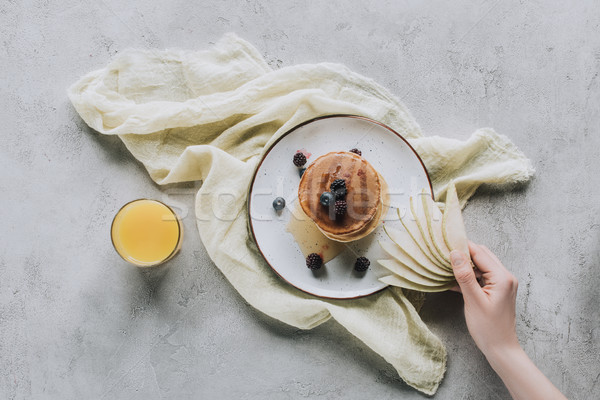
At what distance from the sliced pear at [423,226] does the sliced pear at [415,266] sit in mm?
47

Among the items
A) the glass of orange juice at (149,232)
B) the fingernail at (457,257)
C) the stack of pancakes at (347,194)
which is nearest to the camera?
the fingernail at (457,257)

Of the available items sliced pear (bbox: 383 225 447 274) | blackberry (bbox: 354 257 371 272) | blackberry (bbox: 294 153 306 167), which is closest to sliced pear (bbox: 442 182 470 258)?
sliced pear (bbox: 383 225 447 274)

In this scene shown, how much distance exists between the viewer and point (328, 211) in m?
2.30

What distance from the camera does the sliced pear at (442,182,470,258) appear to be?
2.26 metres

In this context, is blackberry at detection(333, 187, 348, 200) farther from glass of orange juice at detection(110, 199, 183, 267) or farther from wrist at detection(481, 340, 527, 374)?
wrist at detection(481, 340, 527, 374)

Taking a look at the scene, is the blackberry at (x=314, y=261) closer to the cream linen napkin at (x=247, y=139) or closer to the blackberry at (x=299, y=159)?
the cream linen napkin at (x=247, y=139)

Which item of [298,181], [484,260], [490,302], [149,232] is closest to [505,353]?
[490,302]

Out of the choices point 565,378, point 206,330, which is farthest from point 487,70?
point 206,330

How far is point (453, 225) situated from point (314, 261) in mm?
685

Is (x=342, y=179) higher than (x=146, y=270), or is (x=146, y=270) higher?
(x=342, y=179)

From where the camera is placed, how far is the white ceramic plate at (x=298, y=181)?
240 centimetres

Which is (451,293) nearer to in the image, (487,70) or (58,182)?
(487,70)

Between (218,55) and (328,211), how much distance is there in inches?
40.8

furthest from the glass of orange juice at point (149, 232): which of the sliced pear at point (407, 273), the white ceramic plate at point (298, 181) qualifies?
the sliced pear at point (407, 273)
